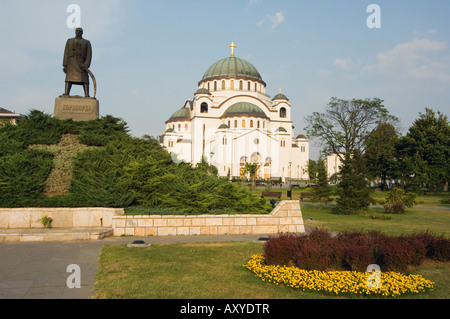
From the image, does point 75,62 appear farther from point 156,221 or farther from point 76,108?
point 156,221

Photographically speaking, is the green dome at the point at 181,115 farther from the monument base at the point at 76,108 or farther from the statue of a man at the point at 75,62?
the monument base at the point at 76,108

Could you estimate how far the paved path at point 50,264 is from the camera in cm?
548

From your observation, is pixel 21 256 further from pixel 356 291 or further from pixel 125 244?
pixel 356 291

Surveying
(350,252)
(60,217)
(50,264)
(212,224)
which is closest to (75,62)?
(60,217)

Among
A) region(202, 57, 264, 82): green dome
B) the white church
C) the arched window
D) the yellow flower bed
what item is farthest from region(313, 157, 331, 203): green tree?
region(202, 57, 264, 82): green dome

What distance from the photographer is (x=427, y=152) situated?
3825 cm

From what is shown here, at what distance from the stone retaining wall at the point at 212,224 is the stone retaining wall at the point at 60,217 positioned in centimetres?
76

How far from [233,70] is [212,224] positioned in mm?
60047

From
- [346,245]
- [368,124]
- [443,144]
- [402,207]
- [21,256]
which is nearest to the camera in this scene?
[346,245]

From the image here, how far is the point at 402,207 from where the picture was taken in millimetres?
17719

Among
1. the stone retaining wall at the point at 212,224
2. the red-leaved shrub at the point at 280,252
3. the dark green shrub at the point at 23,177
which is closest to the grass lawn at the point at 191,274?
the red-leaved shrub at the point at 280,252

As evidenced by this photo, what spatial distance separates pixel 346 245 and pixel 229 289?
8.17ft
